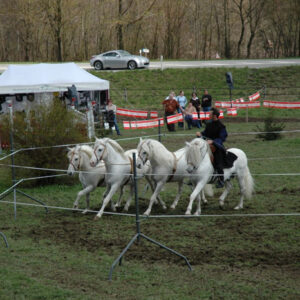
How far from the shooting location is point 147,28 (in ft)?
171

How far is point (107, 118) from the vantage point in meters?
24.5

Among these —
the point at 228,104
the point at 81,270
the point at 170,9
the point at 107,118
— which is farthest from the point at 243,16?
the point at 81,270

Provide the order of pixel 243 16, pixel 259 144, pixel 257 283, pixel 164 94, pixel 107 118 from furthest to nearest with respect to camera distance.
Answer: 1. pixel 243 16
2. pixel 164 94
3. pixel 107 118
4. pixel 259 144
5. pixel 257 283

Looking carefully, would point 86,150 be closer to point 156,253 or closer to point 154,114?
point 156,253

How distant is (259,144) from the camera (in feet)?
66.6

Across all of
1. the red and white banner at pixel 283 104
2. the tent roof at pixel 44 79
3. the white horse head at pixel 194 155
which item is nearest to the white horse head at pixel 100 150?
the white horse head at pixel 194 155

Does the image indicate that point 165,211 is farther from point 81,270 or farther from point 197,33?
point 197,33

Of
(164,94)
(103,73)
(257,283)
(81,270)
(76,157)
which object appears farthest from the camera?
(103,73)

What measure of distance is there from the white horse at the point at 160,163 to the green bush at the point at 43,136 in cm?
406

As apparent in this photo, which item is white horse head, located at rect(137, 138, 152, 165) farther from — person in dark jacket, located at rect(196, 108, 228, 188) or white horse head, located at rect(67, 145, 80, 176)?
white horse head, located at rect(67, 145, 80, 176)

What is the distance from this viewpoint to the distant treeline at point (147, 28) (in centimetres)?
5047

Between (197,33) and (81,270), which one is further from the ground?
(197,33)

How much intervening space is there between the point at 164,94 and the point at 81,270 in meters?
26.7

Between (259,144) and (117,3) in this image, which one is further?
(117,3)
